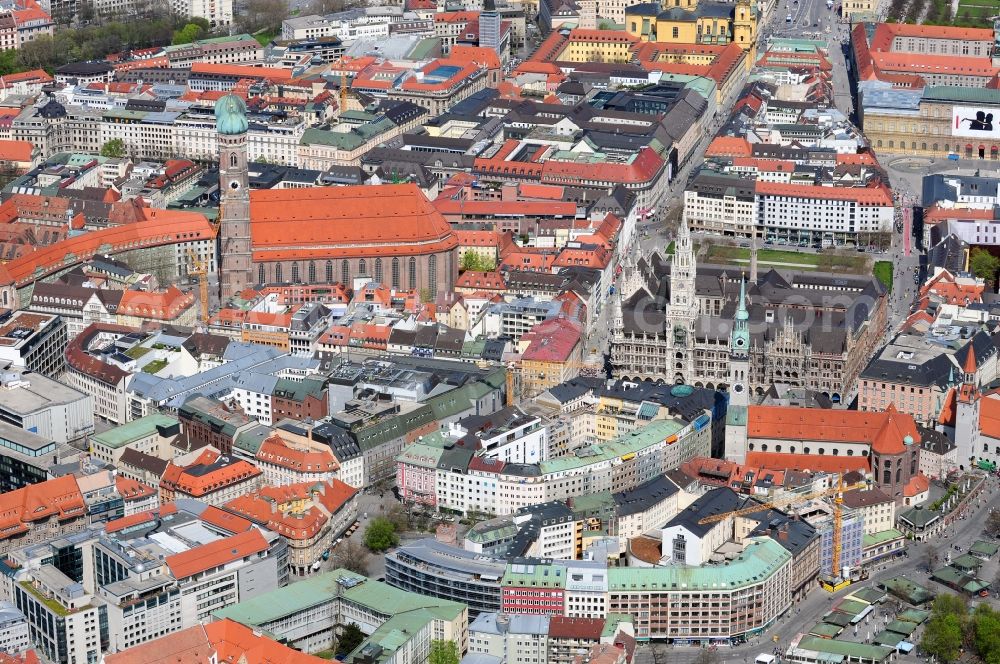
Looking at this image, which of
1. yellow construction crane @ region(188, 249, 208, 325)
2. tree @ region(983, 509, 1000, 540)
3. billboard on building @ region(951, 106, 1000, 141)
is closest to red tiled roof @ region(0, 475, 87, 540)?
yellow construction crane @ region(188, 249, 208, 325)

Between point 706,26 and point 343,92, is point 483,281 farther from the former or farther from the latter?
point 706,26

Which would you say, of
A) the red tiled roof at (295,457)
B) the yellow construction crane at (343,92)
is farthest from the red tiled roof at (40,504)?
the yellow construction crane at (343,92)

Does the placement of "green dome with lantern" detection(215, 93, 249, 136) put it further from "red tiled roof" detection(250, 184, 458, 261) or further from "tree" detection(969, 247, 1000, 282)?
"tree" detection(969, 247, 1000, 282)

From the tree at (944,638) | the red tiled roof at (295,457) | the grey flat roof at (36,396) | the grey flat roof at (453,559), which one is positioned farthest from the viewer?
the grey flat roof at (36,396)

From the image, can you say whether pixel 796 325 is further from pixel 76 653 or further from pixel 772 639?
pixel 76 653

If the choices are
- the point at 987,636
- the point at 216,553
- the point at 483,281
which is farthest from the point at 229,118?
the point at 987,636

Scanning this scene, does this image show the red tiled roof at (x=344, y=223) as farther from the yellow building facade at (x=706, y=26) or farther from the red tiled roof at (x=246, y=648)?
the yellow building facade at (x=706, y=26)
